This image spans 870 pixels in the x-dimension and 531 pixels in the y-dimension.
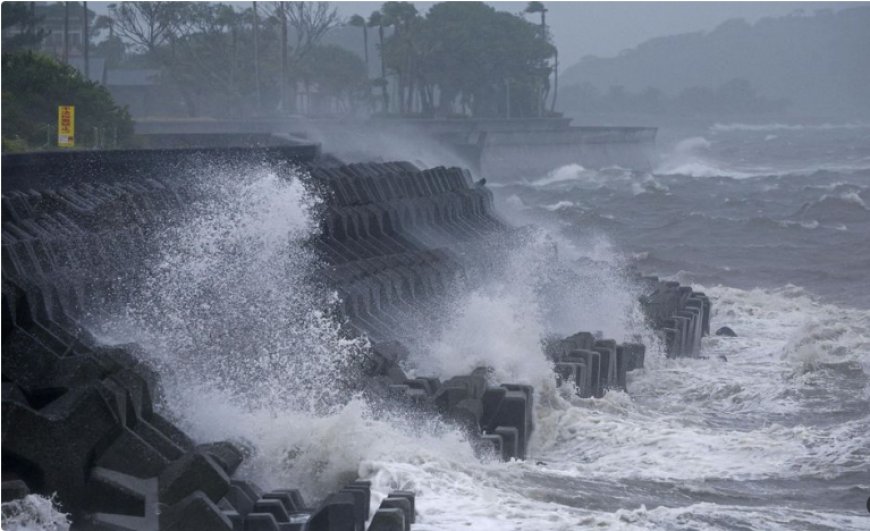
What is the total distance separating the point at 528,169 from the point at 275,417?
55650 mm

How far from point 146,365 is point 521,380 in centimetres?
455

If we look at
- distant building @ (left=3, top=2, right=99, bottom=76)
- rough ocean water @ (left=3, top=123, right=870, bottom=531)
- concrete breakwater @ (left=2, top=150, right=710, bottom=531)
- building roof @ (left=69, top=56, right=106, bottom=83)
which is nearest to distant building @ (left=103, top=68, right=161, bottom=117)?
distant building @ (left=3, top=2, right=99, bottom=76)

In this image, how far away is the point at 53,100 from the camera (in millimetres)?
27391

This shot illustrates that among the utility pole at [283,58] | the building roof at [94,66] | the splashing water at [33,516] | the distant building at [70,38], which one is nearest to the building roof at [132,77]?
the distant building at [70,38]

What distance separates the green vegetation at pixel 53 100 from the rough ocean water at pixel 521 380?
8.85 meters

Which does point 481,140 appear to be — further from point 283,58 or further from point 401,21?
point 401,21

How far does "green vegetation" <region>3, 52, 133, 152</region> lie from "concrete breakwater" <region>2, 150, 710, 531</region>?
7664mm

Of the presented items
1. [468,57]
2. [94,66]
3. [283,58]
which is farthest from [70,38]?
[468,57]

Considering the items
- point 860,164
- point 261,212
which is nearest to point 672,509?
point 261,212

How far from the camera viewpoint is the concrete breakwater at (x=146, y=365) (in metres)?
8.03

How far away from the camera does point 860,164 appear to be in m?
68.6

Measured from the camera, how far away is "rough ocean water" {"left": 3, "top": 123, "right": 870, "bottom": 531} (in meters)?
9.46

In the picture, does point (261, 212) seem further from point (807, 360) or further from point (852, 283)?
point (852, 283)

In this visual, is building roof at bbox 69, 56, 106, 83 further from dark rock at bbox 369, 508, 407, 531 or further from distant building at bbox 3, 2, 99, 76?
dark rock at bbox 369, 508, 407, 531
